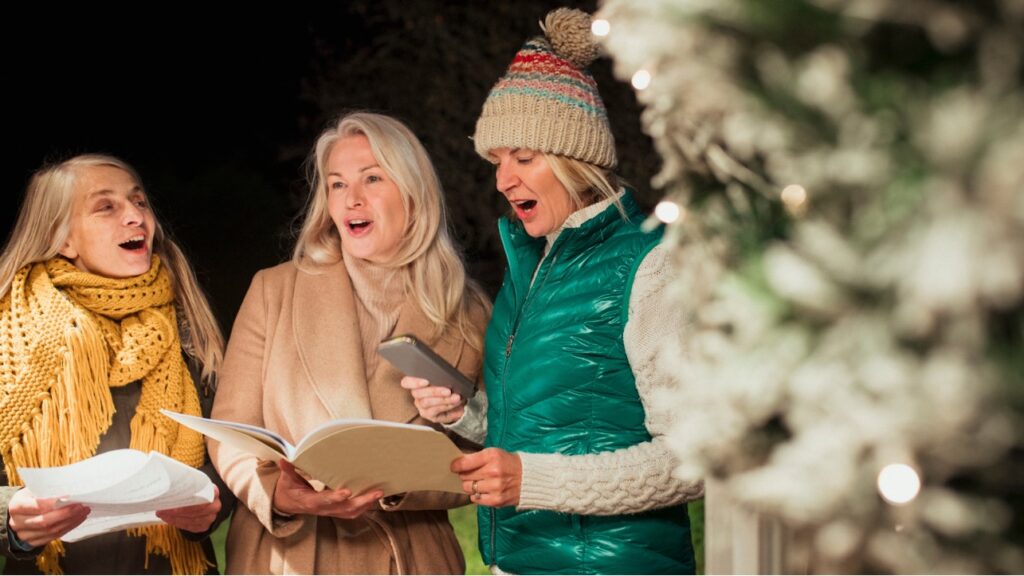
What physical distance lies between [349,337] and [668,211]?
141 centimetres

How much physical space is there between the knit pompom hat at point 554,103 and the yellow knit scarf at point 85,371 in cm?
86

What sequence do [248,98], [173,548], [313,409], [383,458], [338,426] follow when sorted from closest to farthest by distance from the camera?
[338,426], [383,458], [313,409], [173,548], [248,98]

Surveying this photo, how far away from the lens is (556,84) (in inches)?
95.0

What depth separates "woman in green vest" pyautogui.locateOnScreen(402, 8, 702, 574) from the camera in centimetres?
217

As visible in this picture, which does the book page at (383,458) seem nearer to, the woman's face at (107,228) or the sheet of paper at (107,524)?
the sheet of paper at (107,524)

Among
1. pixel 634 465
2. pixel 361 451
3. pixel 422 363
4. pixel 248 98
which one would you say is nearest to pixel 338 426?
pixel 361 451

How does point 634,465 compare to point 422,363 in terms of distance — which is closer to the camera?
point 634,465

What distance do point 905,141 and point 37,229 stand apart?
2.24 meters

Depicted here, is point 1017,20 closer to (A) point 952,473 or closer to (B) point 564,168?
(A) point 952,473

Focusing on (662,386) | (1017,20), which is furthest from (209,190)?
(1017,20)

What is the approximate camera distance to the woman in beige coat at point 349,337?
2594mm

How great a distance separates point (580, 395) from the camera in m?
2.24

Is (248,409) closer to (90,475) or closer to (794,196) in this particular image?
(90,475)

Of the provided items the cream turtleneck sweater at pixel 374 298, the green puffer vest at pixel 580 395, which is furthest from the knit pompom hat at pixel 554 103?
the cream turtleneck sweater at pixel 374 298
